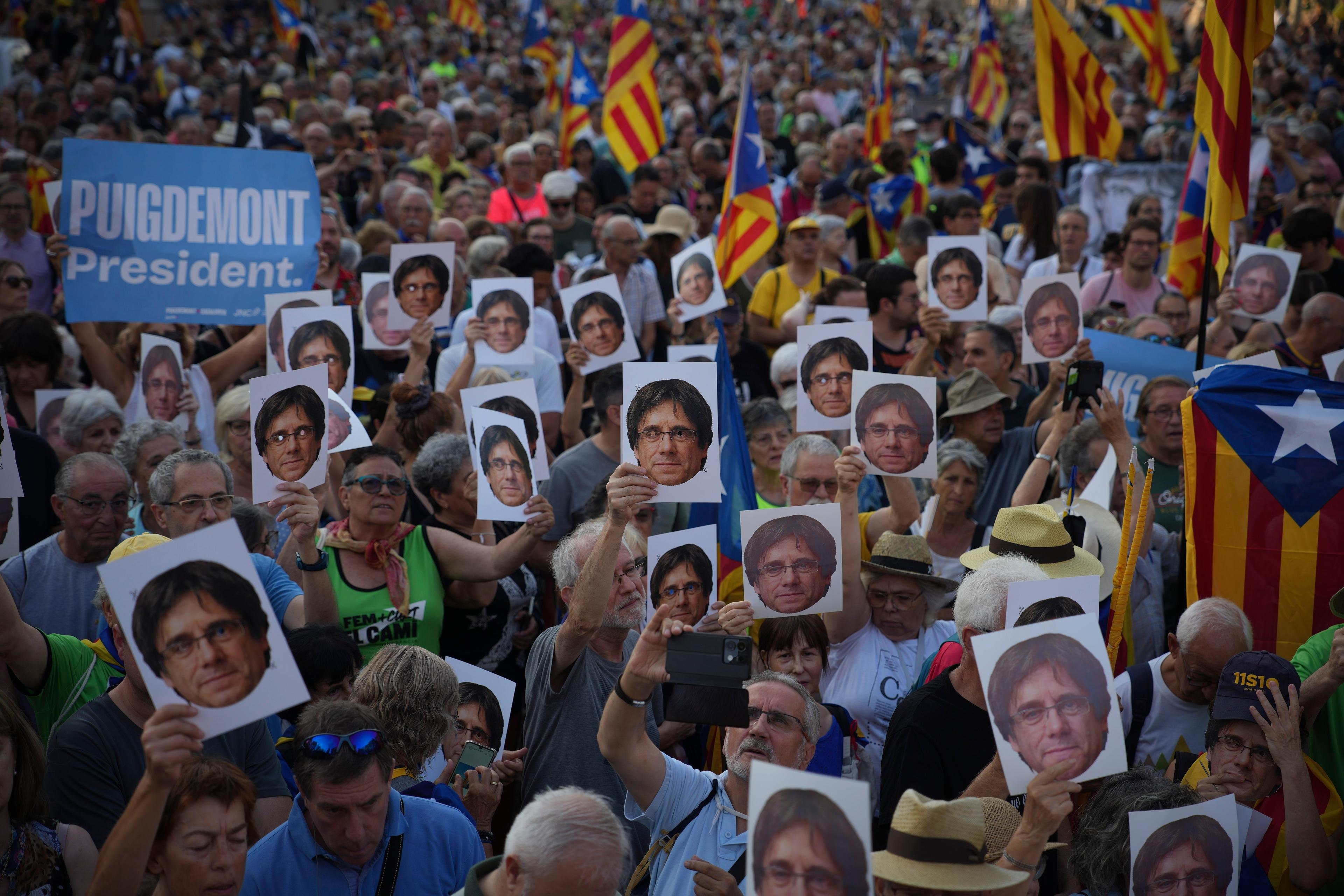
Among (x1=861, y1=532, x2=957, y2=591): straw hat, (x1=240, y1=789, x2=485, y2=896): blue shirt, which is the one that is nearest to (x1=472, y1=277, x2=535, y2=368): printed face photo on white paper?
(x1=861, y1=532, x2=957, y2=591): straw hat

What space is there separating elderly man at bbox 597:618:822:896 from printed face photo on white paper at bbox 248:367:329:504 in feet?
5.40

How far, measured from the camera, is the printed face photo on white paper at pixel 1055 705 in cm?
314

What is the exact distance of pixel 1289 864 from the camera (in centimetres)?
359

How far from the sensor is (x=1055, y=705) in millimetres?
3164

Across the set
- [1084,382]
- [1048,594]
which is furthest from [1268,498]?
[1048,594]

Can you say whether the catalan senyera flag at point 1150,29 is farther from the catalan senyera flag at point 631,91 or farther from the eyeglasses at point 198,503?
the eyeglasses at point 198,503

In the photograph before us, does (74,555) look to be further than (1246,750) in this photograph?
Yes

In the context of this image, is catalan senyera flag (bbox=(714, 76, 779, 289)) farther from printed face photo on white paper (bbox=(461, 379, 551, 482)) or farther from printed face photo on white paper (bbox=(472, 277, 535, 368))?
printed face photo on white paper (bbox=(461, 379, 551, 482))

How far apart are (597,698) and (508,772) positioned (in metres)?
0.38

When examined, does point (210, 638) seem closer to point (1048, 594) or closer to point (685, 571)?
point (685, 571)

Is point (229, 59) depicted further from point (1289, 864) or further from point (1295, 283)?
point (1289, 864)

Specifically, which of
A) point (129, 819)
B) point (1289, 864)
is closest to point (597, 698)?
point (129, 819)

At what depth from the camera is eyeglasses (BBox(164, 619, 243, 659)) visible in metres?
2.76

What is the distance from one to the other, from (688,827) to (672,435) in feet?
4.52
